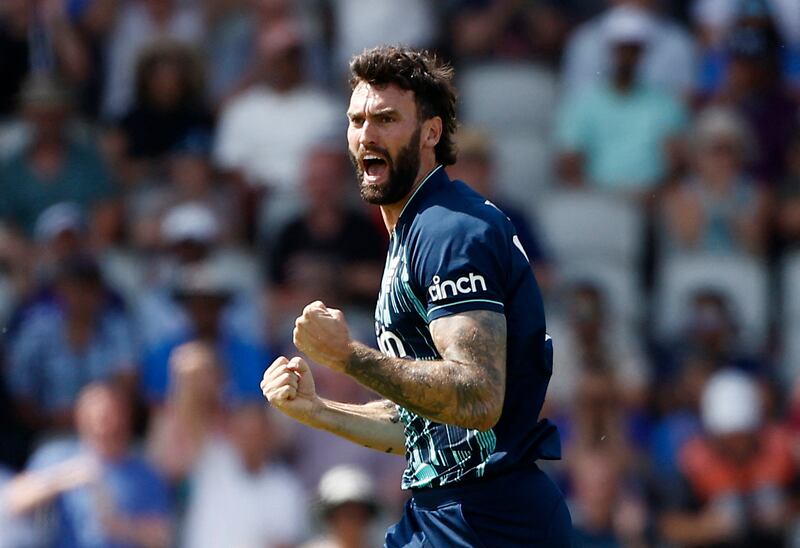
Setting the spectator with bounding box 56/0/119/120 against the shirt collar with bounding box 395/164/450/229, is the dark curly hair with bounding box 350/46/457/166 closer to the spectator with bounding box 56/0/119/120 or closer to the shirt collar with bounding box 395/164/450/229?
the shirt collar with bounding box 395/164/450/229

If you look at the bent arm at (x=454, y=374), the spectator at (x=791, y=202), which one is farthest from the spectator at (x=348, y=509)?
the spectator at (x=791, y=202)

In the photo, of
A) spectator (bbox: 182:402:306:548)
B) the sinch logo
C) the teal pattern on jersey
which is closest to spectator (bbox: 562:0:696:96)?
Answer: spectator (bbox: 182:402:306:548)

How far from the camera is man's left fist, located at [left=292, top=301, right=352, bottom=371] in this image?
4.51 meters

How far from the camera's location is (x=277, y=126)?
1197 centimetres

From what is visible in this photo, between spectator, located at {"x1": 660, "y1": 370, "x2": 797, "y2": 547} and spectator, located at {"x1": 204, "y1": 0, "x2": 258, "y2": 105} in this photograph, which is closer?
spectator, located at {"x1": 660, "y1": 370, "x2": 797, "y2": 547}

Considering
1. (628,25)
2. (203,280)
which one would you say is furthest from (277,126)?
(628,25)

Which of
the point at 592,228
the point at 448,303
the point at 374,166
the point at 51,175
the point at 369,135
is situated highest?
the point at 369,135

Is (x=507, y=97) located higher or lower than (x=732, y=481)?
higher

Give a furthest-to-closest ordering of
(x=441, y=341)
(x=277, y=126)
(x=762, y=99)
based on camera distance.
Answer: (x=762, y=99)
(x=277, y=126)
(x=441, y=341)

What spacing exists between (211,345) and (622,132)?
3831 mm

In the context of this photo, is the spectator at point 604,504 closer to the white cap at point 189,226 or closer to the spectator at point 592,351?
the spectator at point 592,351

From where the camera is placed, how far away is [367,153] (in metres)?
4.99

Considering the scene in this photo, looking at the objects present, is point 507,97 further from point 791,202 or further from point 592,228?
point 791,202

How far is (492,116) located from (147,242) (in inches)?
127
